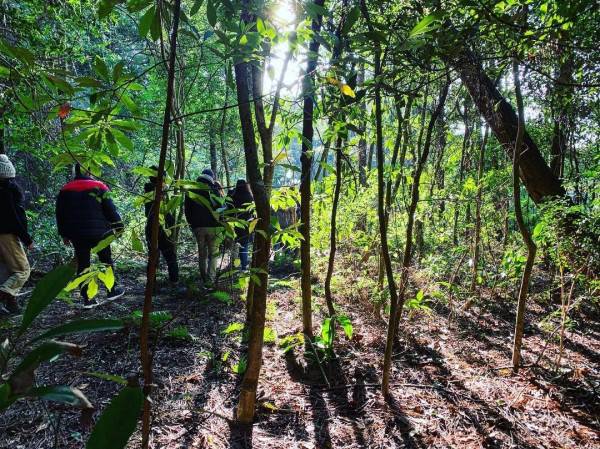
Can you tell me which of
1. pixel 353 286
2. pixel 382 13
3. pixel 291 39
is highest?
pixel 382 13

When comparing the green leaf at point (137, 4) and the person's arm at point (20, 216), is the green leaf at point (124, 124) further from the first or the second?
the person's arm at point (20, 216)

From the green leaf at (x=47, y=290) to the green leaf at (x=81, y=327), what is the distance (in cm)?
6

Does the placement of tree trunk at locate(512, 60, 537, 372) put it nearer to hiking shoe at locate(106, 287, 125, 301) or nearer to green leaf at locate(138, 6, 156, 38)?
green leaf at locate(138, 6, 156, 38)

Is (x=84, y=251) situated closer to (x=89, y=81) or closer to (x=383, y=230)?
(x=383, y=230)

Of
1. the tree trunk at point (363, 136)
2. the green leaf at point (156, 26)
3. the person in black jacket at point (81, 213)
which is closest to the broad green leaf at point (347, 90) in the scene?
the tree trunk at point (363, 136)

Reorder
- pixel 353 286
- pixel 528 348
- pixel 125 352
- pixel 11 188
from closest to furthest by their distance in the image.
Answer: pixel 125 352, pixel 528 348, pixel 11 188, pixel 353 286

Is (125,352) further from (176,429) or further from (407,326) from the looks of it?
(407,326)

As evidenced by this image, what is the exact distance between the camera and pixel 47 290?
2.83ft

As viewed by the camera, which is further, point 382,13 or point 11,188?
point 11,188

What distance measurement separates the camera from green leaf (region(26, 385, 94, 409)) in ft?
2.27

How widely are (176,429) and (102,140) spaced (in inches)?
77.9

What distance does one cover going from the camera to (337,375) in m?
3.40

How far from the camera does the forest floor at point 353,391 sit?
8.25ft

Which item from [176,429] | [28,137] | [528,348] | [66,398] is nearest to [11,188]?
[28,137]
